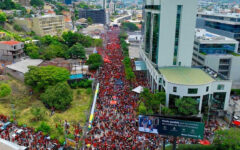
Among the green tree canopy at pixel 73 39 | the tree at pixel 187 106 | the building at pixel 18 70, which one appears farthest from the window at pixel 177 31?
the green tree canopy at pixel 73 39

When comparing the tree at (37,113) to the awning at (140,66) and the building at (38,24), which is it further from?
the building at (38,24)

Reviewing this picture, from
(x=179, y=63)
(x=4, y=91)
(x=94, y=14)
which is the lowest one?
(x=4, y=91)

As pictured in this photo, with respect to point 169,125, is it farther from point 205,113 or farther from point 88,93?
point 88,93

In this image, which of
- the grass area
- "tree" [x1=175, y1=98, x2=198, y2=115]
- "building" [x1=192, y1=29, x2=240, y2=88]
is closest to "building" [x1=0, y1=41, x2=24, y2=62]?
the grass area

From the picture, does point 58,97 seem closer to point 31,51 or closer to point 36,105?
point 36,105

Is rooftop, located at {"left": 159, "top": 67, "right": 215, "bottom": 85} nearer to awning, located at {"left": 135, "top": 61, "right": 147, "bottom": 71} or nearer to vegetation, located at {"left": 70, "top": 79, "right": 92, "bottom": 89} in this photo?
awning, located at {"left": 135, "top": 61, "right": 147, "bottom": 71}

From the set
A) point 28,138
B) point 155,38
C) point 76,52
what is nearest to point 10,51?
point 76,52

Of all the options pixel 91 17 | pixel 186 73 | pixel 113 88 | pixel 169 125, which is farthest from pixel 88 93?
pixel 91 17
